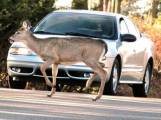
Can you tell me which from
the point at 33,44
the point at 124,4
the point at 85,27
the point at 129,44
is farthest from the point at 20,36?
the point at 124,4

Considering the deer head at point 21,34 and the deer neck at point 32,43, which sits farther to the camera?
the deer neck at point 32,43

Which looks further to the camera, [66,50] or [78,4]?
[78,4]

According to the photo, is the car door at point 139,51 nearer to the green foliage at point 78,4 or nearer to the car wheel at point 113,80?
the car wheel at point 113,80

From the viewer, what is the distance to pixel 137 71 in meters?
15.2

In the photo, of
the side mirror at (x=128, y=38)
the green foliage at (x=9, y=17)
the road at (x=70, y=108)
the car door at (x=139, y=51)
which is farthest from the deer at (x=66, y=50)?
the green foliage at (x=9, y=17)

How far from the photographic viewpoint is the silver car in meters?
13.4

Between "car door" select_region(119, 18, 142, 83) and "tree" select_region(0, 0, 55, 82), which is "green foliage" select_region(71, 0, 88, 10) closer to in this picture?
"tree" select_region(0, 0, 55, 82)

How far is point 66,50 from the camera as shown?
11.9 m

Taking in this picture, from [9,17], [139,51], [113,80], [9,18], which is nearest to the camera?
[113,80]

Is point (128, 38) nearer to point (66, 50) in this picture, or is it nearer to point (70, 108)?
point (66, 50)

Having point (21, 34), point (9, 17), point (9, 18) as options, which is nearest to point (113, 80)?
point (21, 34)

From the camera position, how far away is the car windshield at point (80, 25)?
46.1 feet

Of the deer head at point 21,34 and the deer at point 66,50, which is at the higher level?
the deer head at point 21,34

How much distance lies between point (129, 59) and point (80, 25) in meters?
1.37
